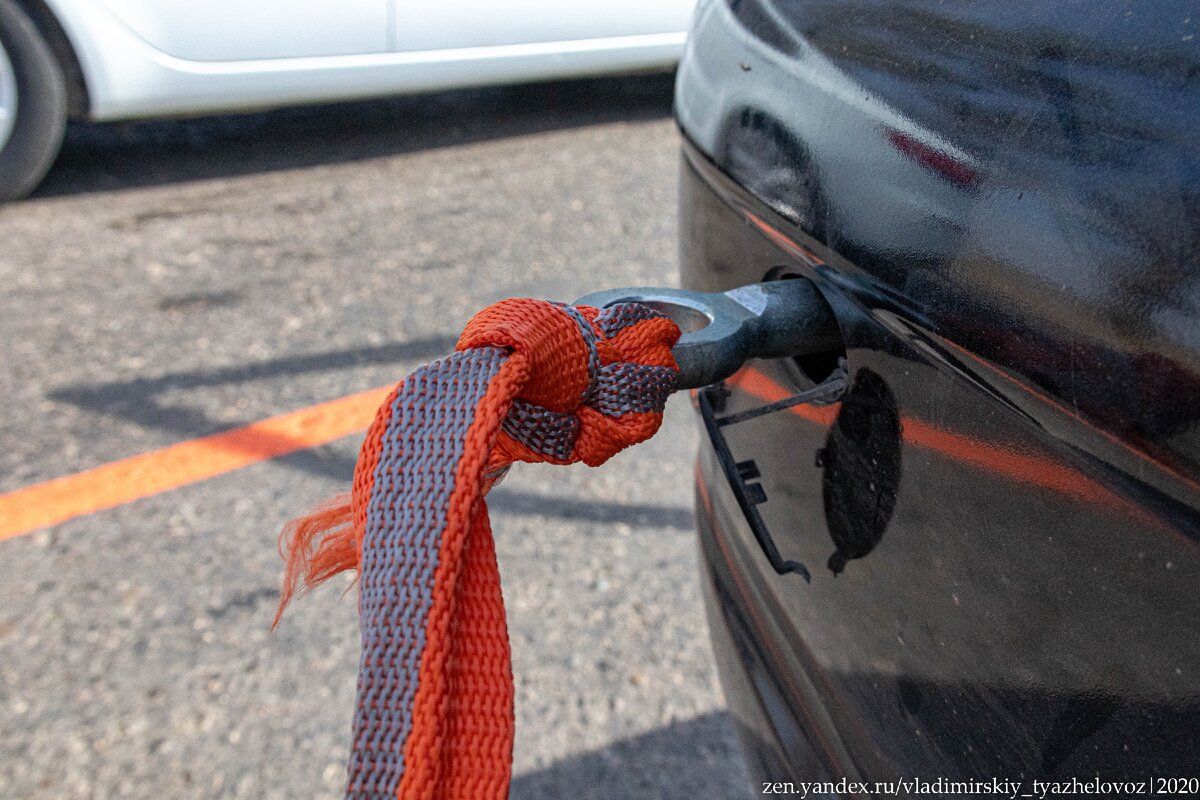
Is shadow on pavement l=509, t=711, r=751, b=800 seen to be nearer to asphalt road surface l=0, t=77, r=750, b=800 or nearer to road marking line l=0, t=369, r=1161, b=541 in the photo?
asphalt road surface l=0, t=77, r=750, b=800

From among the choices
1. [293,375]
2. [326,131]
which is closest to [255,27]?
[326,131]

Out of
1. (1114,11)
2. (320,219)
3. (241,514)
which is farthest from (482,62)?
(1114,11)

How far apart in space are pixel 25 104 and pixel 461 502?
156 inches

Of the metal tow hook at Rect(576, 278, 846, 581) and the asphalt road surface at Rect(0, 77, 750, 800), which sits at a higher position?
the metal tow hook at Rect(576, 278, 846, 581)

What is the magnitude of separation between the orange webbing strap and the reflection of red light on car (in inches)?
9.6

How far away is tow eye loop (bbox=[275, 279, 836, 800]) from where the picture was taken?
664 mm

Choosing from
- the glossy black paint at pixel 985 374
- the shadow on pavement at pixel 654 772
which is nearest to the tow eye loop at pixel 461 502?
the glossy black paint at pixel 985 374

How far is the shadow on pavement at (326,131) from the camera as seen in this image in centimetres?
441

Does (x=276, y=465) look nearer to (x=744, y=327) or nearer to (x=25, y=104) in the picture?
(x=744, y=327)

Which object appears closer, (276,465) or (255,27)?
(276,465)

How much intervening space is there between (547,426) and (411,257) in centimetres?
304

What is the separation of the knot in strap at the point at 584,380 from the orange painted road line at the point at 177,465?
6.59 ft

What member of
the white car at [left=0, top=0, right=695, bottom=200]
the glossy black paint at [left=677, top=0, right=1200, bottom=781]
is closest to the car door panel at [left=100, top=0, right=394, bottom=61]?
the white car at [left=0, top=0, right=695, bottom=200]

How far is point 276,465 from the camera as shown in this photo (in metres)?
2.63
